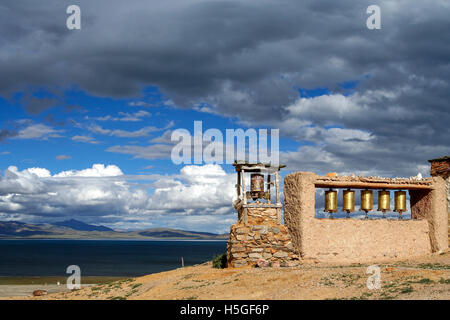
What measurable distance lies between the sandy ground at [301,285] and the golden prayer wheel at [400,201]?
13.2ft

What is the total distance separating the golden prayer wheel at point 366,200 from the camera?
81.3ft

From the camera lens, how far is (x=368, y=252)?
2402 centimetres

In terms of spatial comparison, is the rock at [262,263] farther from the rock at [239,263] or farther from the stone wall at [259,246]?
the rock at [239,263]

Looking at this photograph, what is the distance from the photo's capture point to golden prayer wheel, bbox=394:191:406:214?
25734mm

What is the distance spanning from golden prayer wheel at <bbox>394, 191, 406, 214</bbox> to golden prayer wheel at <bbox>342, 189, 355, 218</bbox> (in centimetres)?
296

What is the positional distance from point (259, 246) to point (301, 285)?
23.9 ft

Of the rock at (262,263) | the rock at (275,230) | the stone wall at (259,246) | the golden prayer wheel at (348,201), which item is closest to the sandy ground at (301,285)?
the rock at (262,263)

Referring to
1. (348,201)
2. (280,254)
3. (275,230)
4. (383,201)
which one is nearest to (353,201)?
(348,201)

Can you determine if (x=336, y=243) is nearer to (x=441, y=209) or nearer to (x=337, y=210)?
(x=337, y=210)

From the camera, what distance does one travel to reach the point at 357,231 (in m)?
23.9

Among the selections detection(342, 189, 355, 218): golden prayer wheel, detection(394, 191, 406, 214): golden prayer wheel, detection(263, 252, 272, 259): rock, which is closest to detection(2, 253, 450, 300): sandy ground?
detection(263, 252, 272, 259): rock
